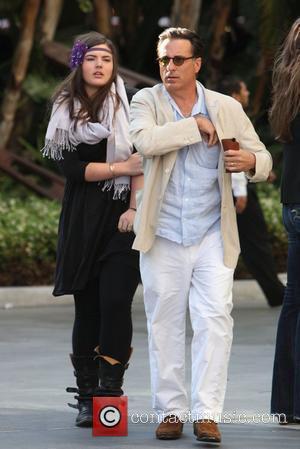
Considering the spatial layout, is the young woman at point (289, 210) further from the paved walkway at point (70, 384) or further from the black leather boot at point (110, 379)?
the black leather boot at point (110, 379)

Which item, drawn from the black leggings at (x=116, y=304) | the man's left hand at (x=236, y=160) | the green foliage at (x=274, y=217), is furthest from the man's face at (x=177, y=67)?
the green foliage at (x=274, y=217)

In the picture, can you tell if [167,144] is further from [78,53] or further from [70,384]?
[70,384]

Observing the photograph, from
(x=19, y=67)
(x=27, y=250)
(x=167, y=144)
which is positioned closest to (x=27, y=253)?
(x=27, y=250)

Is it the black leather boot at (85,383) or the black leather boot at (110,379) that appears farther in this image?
the black leather boot at (85,383)

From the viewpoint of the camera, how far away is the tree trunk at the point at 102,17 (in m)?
18.8

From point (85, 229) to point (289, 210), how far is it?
1032 mm

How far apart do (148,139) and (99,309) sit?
108 centimetres

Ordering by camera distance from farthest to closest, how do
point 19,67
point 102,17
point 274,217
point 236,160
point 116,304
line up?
1. point 102,17
2. point 19,67
3. point 274,217
4. point 116,304
5. point 236,160

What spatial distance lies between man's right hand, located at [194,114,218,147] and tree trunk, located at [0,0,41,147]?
11288mm

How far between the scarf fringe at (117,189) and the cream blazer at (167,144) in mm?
355

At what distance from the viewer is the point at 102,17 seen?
18.8 metres

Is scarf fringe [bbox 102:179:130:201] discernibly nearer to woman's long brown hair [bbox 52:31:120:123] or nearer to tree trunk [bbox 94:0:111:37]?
woman's long brown hair [bbox 52:31:120:123]

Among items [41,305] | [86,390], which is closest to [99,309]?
[86,390]

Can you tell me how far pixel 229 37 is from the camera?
22.5 meters
